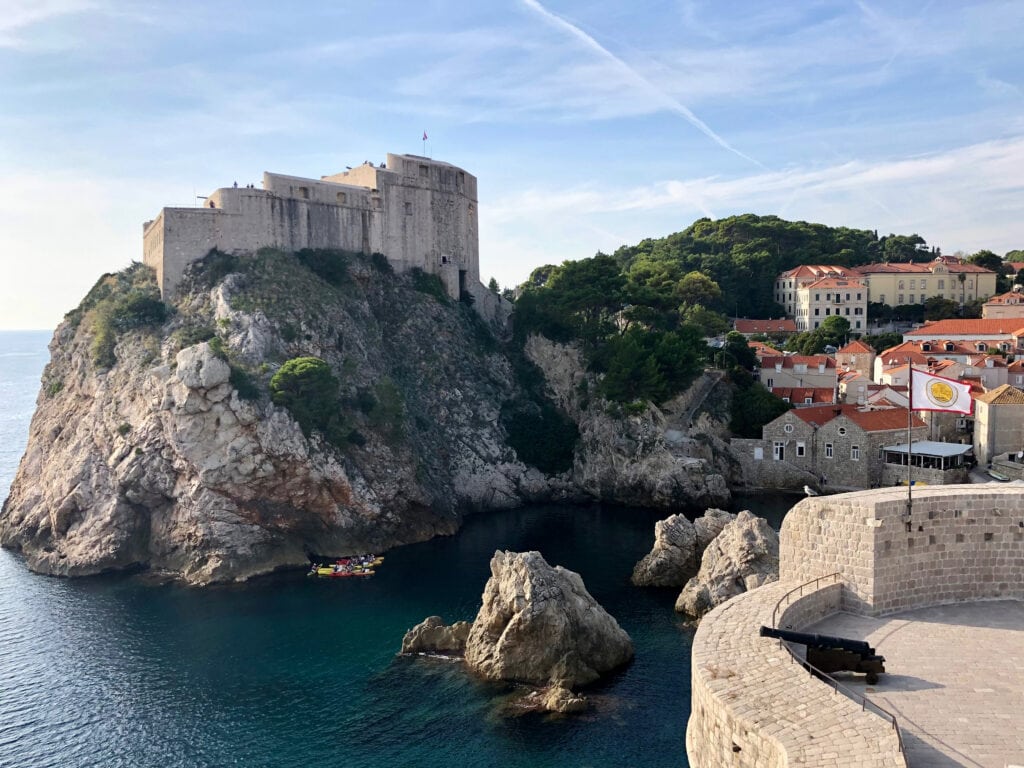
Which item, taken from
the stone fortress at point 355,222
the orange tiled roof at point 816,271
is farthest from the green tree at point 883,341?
the stone fortress at point 355,222

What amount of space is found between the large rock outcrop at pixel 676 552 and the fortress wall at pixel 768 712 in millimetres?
20251

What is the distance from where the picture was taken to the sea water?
2198 centimetres

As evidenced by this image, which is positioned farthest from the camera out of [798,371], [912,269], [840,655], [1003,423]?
[912,269]

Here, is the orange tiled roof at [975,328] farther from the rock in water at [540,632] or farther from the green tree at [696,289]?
the rock in water at [540,632]

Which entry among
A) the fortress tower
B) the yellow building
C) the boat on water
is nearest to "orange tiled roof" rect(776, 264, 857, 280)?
the yellow building

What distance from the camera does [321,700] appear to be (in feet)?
81.3

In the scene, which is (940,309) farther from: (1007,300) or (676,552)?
(676,552)

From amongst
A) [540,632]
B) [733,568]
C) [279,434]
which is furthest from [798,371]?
[540,632]

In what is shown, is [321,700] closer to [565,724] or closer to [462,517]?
[565,724]

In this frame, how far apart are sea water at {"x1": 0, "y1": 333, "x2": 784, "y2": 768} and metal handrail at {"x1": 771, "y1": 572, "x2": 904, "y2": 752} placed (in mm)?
8415

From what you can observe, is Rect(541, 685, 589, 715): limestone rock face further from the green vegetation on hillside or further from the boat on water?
the green vegetation on hillside

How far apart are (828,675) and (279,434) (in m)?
31.2

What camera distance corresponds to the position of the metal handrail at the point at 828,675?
10625 millimetres

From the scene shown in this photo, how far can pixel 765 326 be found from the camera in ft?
245
